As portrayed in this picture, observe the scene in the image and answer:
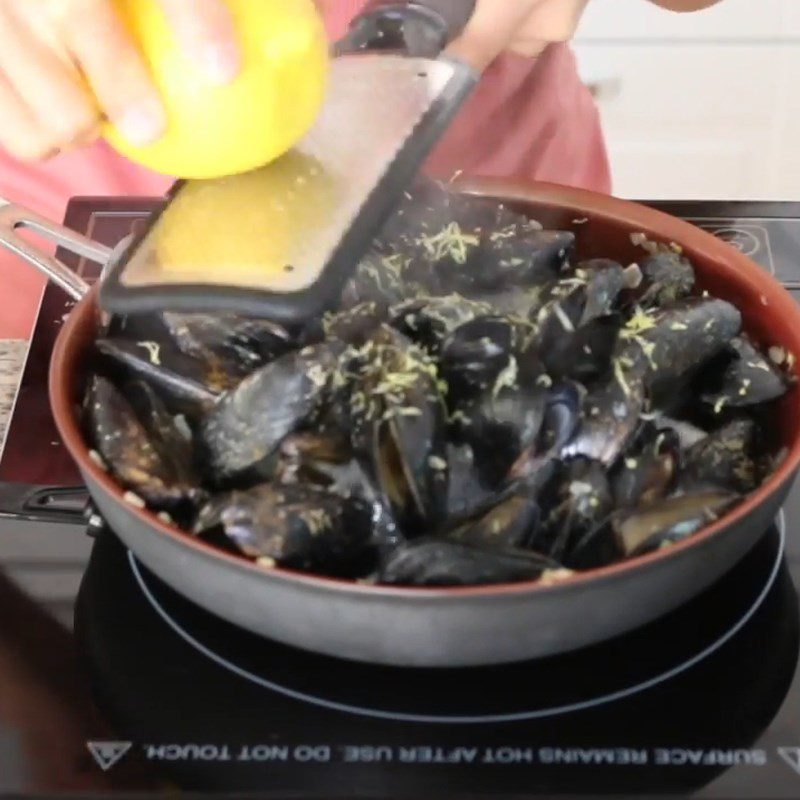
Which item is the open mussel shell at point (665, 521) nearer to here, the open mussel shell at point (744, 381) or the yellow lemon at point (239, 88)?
the open mussel shell at point (744, 381)

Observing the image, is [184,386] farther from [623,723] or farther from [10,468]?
[623,723]

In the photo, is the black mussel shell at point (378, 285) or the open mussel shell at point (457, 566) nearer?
the open mussel shell at point (457, 566)

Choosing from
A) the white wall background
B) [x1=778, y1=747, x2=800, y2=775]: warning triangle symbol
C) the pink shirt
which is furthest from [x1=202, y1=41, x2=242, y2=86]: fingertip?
the white wall background

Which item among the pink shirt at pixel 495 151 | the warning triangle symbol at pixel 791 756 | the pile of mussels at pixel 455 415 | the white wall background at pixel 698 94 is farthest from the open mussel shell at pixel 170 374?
the white wall background at pixel 698 94

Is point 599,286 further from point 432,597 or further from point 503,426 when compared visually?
point 432,597

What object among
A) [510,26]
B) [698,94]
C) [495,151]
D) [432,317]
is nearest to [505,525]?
[432,317]
